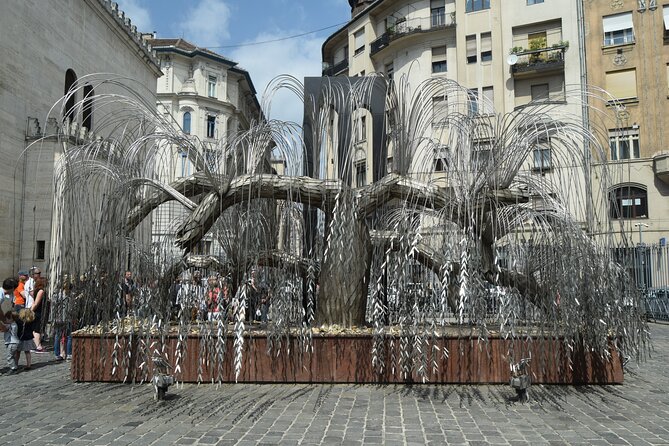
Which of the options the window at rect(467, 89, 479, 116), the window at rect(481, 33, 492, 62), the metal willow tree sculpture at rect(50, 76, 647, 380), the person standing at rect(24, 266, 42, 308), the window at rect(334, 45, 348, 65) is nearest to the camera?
the metal willow tree sculpture at rect(50, 76, 647, 380)

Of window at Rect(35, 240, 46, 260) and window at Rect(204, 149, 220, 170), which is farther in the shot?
window at Rect(35, 240, 46, 260)

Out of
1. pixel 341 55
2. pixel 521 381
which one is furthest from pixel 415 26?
pixel 521 381

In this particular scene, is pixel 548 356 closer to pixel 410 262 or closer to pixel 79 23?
pixel 410 262

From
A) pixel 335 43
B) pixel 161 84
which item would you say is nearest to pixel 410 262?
pixel 335 43

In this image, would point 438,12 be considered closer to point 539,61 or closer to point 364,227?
point 539,61

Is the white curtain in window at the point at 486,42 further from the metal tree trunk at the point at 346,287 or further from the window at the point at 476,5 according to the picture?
the metal tree trunk at the point at 346,287

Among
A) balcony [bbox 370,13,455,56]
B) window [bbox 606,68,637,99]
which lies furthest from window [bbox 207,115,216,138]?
window [bbox 606,68,637,99]

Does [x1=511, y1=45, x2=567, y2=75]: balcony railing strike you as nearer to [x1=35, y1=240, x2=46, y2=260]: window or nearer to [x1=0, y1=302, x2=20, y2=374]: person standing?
[x1=35, y1=240, x2=46, y2=260]: window

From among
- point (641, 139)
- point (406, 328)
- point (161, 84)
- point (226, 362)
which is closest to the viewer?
point (406, 328)

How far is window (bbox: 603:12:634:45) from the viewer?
94.4 ft

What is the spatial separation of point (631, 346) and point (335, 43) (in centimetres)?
3729

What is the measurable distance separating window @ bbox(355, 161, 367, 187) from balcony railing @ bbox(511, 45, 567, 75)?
23.3 meters

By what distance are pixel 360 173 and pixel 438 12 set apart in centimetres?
2790

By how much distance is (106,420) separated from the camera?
20.9 ft
